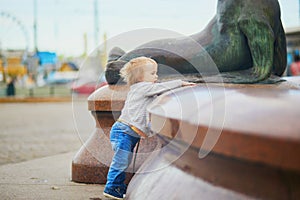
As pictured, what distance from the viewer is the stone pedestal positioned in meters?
4.29

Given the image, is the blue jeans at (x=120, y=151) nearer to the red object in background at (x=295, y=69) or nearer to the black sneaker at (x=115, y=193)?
the black sneaker at (x=115, y=193)

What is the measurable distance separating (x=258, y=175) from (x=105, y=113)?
109 inches

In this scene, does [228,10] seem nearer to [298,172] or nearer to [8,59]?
[298,172]

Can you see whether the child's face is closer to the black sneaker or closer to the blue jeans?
the blue jeans

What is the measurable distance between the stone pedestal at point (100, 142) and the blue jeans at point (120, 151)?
A: 928mm

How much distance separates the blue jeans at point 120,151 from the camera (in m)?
3.15

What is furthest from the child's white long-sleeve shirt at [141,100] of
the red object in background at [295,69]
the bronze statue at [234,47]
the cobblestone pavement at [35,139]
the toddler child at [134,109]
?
the red object in background at [295,69]

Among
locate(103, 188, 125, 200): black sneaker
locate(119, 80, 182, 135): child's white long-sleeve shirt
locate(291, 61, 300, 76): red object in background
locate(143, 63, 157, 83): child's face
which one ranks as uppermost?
locate(143, 63, 157, 83): child's face

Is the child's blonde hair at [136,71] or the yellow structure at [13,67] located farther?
the yellow structure at [13,67]

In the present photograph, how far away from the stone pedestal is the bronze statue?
0.29m

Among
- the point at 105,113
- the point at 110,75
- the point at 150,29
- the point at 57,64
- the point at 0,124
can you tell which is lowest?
the point at 57,64

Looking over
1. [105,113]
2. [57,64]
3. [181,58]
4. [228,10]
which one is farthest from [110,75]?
[57,64]

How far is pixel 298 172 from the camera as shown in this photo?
1635 mm

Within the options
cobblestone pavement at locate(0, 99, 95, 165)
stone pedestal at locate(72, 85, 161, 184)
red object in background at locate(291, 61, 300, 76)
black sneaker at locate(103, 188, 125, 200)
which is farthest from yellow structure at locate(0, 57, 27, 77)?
black sneaker at locate(103, 188, 125, 200)
